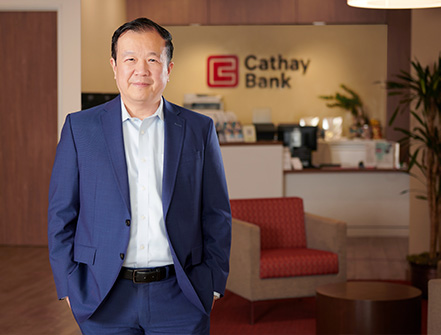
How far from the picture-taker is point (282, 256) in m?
4.88

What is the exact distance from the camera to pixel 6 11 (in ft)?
24.1

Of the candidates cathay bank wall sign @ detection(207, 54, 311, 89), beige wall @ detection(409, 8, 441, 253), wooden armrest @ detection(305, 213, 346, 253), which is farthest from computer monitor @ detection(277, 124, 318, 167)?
wooden armrest @ detection(305, 213, 346, 253)

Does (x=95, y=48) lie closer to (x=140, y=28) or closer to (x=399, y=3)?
(x=399, y=3)

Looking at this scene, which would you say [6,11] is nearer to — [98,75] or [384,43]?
[98,75]

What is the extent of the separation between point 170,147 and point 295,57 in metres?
9.14

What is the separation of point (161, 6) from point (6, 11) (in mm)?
1998

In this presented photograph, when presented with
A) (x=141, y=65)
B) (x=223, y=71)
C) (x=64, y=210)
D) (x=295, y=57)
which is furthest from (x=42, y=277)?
(x=295, y=57)

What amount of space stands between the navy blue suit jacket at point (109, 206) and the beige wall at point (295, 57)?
8346mm

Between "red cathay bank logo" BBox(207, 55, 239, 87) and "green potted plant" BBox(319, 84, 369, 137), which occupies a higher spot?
"red cathay bank logo" BBox(207, 55, 239, 87)

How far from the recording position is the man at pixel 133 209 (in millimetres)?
1993

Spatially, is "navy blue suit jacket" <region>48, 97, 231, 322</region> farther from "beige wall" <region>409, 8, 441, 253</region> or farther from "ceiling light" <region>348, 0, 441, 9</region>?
"beige wall" <region>409, 8, 441, 253</region>

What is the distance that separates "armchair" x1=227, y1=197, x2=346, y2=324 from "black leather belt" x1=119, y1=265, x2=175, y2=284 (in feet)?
9.16

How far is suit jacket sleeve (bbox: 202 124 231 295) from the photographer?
2.15m

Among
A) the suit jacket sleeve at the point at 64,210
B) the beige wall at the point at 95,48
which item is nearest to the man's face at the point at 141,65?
the suit jacket sleeve at the point at 64,210
